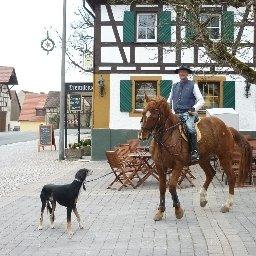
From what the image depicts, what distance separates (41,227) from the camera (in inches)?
350

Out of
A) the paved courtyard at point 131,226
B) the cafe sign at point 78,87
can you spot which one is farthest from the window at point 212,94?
the paved courtyard at point 131,226

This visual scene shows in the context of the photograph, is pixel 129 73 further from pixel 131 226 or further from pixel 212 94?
pixel 131 226

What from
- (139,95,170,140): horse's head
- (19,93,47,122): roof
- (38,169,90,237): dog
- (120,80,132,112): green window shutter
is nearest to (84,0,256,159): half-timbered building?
(120,80,132,112): green window shutter

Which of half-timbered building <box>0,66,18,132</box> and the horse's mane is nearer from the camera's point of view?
the horse's mane

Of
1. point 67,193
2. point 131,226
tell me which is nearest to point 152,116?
point 131,226

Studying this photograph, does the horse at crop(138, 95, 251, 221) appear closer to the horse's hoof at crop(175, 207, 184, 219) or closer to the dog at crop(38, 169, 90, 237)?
the horse's hoof at crop(175, 207, 184, 219)

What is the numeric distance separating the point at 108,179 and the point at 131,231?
26.2 ft

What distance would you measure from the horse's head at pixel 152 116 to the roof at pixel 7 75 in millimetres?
58709

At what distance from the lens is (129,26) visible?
2341cm

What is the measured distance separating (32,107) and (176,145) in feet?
300

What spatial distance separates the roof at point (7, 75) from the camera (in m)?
66.8

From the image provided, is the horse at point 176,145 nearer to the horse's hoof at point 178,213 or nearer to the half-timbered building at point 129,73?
the horse's hoof at point 178,213

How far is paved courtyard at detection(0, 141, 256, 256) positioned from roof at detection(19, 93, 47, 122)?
84.0m

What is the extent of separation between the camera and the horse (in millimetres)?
9500
